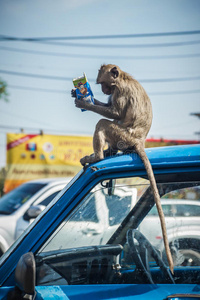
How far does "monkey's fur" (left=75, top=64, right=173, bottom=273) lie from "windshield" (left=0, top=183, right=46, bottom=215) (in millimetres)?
3673

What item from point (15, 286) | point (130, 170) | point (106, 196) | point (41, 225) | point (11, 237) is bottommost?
point (11, 237)

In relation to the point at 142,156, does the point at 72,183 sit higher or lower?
lower

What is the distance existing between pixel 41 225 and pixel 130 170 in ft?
1.69

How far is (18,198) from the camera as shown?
6.09 metres

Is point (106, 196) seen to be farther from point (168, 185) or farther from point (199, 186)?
point (199, 186)

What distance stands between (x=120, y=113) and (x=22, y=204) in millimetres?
3835

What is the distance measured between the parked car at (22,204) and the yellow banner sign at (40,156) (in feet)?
17.0

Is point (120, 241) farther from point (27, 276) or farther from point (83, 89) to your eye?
point (83, 89)

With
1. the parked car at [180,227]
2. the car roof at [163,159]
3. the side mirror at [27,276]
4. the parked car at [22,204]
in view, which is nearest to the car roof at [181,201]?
the parked car at [180,227]

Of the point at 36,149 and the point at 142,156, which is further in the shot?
the point at 36,149

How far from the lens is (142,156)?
5.45 feet

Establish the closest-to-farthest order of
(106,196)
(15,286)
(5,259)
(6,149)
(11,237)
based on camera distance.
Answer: (15,286)
(5,259)
(106,196)
(11,237)
(6,149)

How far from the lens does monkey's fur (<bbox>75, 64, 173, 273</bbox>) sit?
2303mm

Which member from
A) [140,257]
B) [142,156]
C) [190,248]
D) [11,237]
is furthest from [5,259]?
[11,237]
